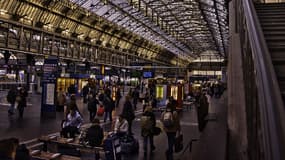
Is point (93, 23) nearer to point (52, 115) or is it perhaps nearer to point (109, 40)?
point (109, 40)

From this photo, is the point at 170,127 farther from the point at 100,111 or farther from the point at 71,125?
the point at 100,111

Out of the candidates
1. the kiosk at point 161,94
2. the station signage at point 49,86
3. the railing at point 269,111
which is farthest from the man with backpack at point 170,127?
the kiosk at point 161,94

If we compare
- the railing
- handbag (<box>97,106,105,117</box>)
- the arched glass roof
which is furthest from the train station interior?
handbag (<box>97,106,105,117</box>)

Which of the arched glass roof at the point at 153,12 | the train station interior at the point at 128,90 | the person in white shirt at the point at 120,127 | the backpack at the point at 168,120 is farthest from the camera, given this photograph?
the arched glass roof at the point at 153,12

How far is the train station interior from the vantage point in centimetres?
284

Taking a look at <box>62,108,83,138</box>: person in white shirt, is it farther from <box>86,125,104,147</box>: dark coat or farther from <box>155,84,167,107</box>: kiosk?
<box>155,84,167,107</box>: kiosk

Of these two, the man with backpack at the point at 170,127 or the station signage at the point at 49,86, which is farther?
the station signage at the point at 49,86

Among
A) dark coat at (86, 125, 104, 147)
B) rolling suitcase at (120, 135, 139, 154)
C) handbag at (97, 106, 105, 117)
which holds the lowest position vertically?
rolling suitcase at (120, 135, 139, 154)

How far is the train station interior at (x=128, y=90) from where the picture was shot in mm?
2836

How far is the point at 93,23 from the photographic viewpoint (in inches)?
1398

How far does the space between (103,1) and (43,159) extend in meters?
28.3

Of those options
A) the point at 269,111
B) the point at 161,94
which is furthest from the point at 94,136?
the point at 161,94

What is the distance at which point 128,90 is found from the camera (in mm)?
33250

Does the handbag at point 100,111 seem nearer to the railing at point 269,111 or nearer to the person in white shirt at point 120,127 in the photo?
the person in white shirt at point 120,127
